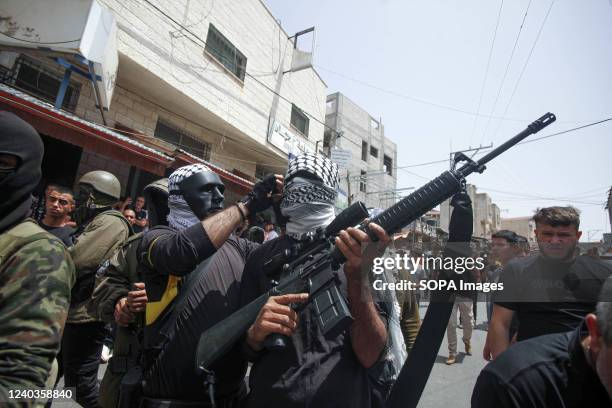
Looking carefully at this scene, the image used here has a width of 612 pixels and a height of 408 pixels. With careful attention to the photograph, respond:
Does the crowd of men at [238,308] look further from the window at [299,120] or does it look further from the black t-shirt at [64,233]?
the window at [299,120]

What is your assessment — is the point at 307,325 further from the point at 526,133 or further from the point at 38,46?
the point at 38,46

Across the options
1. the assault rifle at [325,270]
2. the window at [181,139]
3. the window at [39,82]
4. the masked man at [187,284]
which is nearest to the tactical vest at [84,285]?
the masked man at [187,284]

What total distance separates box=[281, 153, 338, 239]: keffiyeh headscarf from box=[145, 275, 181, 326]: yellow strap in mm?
648

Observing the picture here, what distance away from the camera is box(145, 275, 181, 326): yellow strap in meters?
1.54

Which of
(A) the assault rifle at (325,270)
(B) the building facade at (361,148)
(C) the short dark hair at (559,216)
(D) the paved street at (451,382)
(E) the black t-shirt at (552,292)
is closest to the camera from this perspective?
(A) the assault rifle at (325,270)

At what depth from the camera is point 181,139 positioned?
8781 mm

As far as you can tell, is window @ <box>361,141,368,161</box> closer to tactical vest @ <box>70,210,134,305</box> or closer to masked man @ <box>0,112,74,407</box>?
tactical vest @ <box>70,210,134,305</box>

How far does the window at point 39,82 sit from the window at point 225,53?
3708 millimetres

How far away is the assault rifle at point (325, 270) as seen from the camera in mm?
1188

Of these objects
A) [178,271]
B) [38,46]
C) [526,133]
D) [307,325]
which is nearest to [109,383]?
[178,271]

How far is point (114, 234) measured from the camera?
2.49 m

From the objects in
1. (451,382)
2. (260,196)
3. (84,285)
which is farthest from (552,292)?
(84,285)

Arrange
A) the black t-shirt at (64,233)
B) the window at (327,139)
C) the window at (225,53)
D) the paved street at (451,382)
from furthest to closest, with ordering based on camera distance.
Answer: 1. the window at (327,139)
2. the window at (225,53)
3. the paved street at (451,382)
4. the black t-shirt at (64,233)

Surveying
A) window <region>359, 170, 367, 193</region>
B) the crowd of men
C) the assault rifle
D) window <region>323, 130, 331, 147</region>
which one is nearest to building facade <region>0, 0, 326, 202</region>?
window <region>323, 130, 331, 147</region>
